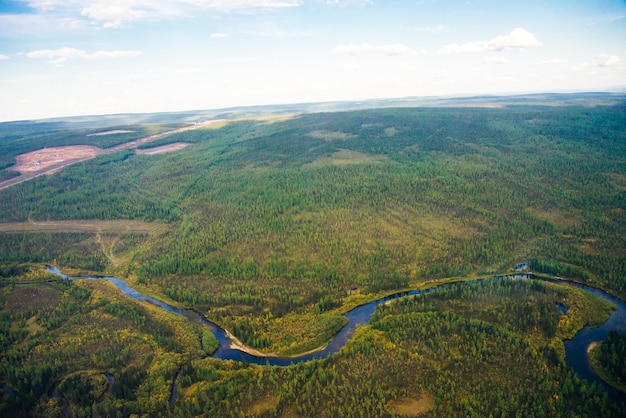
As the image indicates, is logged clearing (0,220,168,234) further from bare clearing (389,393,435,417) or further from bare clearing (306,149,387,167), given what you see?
bare clearing (389,393,435,417)

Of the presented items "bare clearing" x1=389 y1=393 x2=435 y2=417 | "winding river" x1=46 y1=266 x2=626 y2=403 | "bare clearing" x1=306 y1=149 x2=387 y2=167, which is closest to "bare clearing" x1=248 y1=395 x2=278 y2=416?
"winding river" x1=46 y1=266 x2=626 y2=403

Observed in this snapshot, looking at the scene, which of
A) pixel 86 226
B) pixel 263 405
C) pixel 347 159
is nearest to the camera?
pixel 263 405

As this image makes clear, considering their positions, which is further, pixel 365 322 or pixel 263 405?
pixel 365 322

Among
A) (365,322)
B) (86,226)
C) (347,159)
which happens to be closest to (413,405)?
(365,322)

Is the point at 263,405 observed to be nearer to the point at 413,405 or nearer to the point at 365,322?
the point at 413,405

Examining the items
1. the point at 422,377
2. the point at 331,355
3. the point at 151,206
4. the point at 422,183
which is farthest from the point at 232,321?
the point at 422,183

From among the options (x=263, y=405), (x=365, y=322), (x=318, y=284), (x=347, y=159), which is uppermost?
(x=347, y=159)
